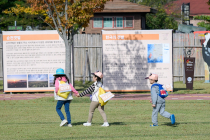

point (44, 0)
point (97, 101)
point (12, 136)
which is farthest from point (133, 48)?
point (12, 136)

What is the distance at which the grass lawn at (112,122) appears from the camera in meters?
8.13

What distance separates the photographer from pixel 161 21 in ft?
165

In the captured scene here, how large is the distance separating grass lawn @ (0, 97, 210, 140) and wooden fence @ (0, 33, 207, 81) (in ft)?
29.9

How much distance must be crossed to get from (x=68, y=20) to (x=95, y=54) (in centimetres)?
806

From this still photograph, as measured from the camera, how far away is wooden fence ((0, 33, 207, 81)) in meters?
23.5

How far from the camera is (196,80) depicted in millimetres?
23891

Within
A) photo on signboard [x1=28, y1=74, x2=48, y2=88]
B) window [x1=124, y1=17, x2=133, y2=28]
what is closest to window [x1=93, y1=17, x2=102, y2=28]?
window [x1=124, y1=17, x2=133, y2=28]

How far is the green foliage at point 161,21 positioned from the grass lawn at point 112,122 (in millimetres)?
36431

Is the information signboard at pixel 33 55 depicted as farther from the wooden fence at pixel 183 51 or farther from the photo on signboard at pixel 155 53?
the wooden fence at pixel 183 51

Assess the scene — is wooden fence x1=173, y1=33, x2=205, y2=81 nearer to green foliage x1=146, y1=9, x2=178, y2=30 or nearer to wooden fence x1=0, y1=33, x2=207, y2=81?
wooden fence x1=0, y1=33, x2=207, y2=81

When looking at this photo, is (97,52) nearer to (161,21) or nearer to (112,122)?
(112,122)

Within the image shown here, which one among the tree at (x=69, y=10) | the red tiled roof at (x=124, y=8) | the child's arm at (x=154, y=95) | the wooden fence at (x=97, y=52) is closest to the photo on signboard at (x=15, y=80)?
the tree at (x=69, y=10)

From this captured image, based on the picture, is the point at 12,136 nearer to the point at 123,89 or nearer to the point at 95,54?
the point at 123,89

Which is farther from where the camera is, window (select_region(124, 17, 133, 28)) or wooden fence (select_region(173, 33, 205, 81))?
window (select_region(124, 17, 133, 28))
